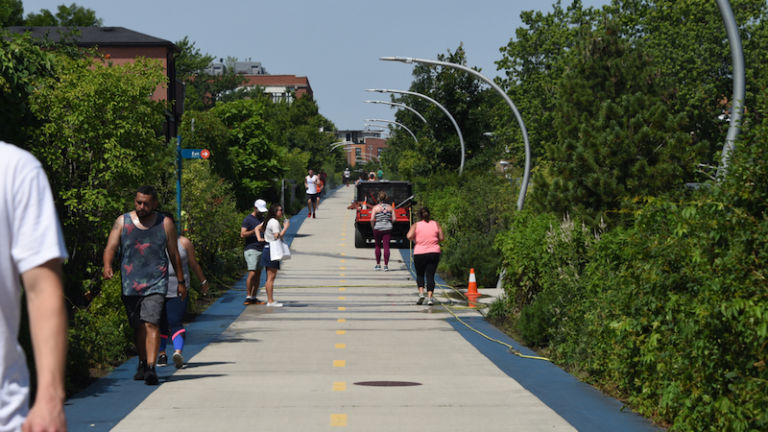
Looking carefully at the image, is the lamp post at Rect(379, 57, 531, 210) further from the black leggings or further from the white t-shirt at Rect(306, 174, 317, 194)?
the white t-shirt at Rect(306, 174, 317, 194)

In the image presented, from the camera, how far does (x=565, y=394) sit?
9.60 meters

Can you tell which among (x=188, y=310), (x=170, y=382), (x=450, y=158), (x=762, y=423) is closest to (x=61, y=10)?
(x=450, y=158)

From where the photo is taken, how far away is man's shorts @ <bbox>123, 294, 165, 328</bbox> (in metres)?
9.73

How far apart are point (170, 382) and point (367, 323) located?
630 centimetres

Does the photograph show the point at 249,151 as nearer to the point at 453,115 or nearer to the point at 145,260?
the point at 453,115

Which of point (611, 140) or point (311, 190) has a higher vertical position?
point (611, 140)

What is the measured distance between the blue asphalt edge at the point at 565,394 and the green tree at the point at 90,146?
4.96m

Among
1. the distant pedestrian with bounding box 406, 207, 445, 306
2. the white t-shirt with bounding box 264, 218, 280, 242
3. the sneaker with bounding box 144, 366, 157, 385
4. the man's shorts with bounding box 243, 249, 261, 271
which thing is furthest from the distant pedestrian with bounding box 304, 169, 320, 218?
the sneaker with bounding box 144, 366, 157, 385

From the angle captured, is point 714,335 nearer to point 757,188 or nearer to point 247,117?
point 757,188

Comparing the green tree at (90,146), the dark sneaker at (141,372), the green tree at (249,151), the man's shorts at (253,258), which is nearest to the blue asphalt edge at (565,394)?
the dark sneaker at (141,372)

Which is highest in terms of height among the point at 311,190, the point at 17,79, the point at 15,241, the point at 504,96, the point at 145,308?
the point at 504,96

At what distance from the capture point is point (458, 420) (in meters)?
8.12

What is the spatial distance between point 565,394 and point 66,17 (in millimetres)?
81752

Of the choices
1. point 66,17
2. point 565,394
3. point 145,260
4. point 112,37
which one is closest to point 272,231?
point 145,260
